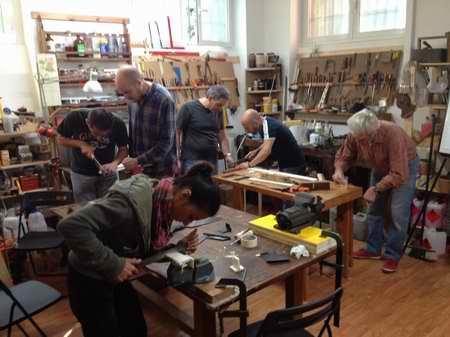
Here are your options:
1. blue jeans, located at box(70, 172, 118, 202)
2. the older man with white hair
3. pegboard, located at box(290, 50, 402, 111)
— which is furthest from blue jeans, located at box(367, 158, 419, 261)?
blue jeans, located at box(70, 172, 118, 202)

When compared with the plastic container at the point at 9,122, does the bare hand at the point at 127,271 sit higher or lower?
lower

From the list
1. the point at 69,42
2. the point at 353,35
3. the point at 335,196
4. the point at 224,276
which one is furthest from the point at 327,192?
the point at 69,42

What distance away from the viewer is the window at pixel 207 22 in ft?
17.9

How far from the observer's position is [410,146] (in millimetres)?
3342

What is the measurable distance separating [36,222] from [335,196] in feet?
8.36

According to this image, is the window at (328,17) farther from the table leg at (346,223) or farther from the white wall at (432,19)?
the table leg at (346,223)

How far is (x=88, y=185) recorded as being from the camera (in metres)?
3.23

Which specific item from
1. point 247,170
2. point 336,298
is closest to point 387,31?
point 247,170

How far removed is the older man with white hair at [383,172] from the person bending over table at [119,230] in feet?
6.52

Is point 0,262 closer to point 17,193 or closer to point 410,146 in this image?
point 17,193

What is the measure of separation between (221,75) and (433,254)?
3.43m

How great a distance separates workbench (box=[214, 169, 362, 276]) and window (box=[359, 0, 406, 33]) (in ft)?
8.24

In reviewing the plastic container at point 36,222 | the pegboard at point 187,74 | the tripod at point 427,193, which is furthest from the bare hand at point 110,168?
the tripod at point 427,193

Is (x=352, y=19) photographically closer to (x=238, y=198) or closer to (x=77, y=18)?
(x=238, y=198)
